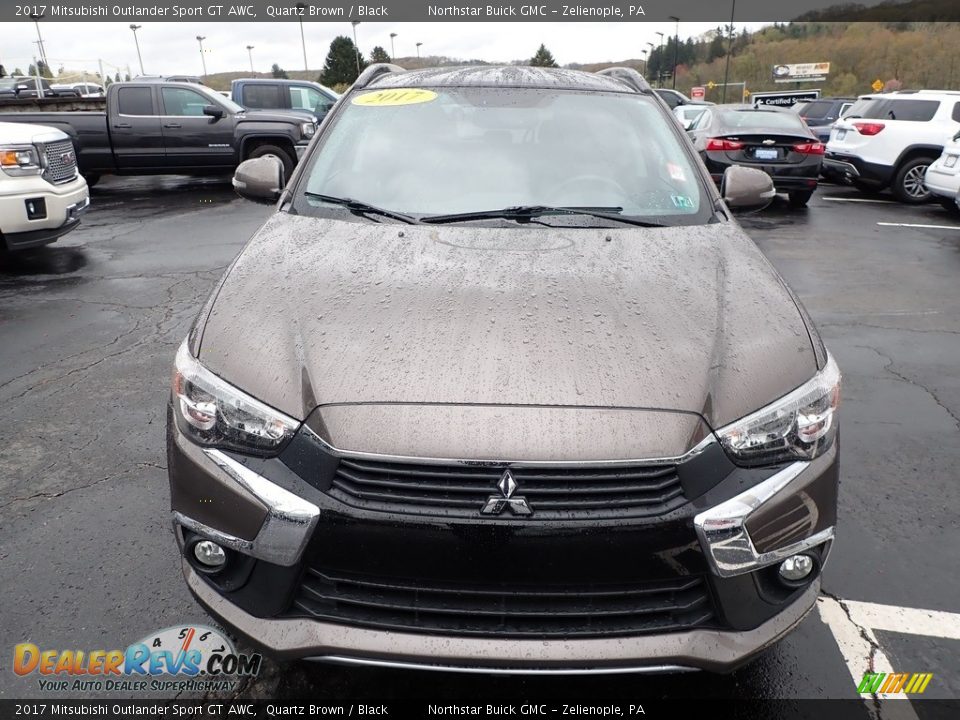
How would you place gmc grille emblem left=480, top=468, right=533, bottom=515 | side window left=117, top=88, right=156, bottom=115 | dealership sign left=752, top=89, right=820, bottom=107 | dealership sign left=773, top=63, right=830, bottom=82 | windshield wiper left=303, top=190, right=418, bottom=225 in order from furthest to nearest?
dealership sign left=773, top=63, right=830, bottom=82, dealership sign left=752, top=89, right=820, bottom=107, side window left=117, top=88, right=156, bottom=115, windshield wiper left=303, top=190, right=418, bottom=225, gmc grille emblem left=480, top=468, right=533, bottom=515

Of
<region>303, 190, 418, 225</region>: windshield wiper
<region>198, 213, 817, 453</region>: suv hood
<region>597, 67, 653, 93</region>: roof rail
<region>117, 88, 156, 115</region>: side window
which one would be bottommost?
<region>198, 213, 817, 453</region>: suv hood

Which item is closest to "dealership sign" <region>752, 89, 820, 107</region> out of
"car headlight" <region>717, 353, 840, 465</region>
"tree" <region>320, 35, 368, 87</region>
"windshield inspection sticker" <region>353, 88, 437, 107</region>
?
"windshield inspection sticker" <region>353, 88, 437, 107</region>

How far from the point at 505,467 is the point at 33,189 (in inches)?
269

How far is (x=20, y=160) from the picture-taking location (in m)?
6.69

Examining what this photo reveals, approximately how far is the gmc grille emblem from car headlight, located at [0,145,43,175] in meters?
6.88

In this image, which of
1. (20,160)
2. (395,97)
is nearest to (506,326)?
(395,97)

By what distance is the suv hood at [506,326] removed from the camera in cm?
179

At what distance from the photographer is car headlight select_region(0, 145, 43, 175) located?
6586 millimetres

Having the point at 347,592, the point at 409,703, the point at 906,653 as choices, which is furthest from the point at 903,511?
the point at 347,592

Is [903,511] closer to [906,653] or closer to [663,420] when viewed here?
[906,653]

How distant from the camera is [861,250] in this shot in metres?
8.39

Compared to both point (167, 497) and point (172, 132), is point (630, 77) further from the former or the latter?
point (172, 132)

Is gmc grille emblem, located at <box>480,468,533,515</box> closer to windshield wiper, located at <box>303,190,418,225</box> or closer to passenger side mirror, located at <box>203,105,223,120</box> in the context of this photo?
windshield wiper, located at <box>303,190,418,225</box>

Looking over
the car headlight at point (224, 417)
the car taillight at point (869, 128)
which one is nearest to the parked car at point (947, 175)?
the car taillight at point (869, 128)
